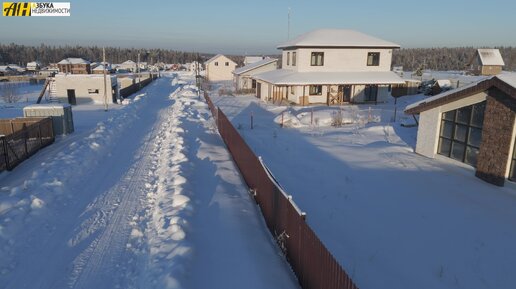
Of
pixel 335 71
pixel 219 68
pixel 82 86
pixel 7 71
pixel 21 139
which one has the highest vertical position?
pixel 219 68

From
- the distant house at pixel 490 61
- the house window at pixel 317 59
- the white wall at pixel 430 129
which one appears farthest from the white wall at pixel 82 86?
the distant house at pixel 490 61

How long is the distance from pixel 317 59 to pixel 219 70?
41083 mm

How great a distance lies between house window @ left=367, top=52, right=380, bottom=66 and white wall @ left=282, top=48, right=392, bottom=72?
0.30 m

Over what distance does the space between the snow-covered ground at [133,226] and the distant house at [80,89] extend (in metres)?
26.3

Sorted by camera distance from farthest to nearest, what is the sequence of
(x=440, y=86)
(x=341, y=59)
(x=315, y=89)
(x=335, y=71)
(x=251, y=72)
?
1. (x=251, y=72)
2. (x=440, y=86)
3. (x=335, y=71)
4. (x=341, y=59)
5. (x=315, y=89)

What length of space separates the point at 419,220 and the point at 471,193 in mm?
3128

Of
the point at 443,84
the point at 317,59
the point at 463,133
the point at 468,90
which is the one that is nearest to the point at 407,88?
the point at 443,84

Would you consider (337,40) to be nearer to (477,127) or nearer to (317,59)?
(317,59)

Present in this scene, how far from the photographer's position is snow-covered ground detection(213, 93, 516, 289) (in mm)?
7160

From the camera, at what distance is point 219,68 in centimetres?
7412

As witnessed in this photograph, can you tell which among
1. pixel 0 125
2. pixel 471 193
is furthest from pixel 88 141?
pixel 471 193

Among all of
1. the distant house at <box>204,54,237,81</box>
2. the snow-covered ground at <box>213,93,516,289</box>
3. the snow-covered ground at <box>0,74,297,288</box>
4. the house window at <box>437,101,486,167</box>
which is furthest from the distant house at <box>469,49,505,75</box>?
the snow-covered ground at <box>0,74,297,288</box>

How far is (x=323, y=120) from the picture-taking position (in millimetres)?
24344

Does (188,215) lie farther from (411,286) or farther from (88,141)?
(88,141)
